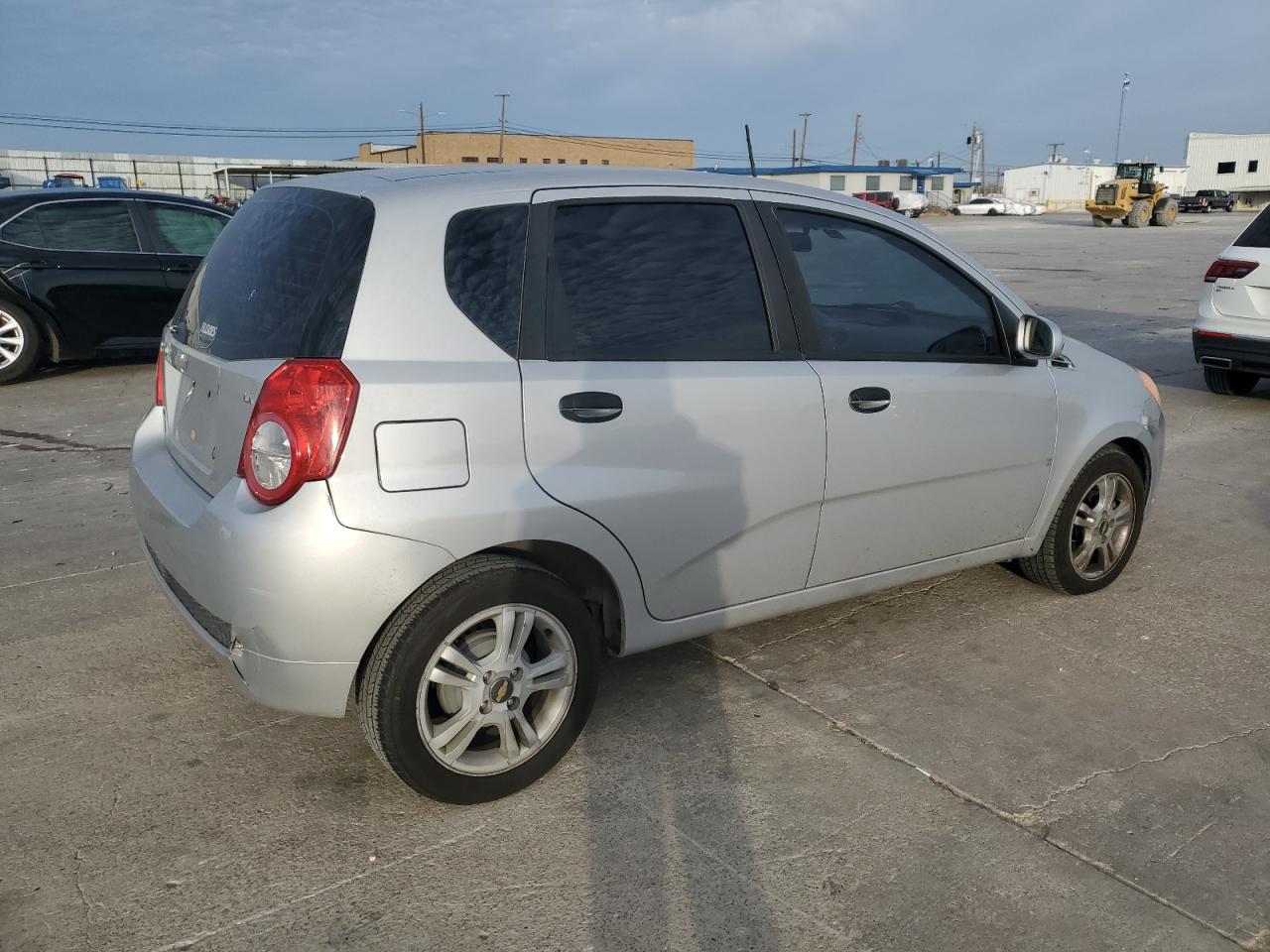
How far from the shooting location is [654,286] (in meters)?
3.28

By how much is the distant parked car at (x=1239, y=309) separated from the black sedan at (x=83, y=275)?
8.63 m

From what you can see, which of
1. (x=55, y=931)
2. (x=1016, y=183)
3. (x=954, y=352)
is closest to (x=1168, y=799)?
(x=954, y=352)

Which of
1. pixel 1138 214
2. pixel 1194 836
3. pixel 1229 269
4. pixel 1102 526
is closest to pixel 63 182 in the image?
pixel 1229 269

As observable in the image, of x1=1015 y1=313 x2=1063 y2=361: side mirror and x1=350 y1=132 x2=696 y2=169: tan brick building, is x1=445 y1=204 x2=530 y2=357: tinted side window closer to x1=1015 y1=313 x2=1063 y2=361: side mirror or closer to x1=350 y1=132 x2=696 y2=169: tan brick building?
x1=1015 y1=313 x2=1063 y2=361: side mirror

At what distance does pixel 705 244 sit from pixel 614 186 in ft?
1.15

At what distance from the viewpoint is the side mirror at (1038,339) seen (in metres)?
3.98

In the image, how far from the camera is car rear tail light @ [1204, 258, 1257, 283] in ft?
27.0

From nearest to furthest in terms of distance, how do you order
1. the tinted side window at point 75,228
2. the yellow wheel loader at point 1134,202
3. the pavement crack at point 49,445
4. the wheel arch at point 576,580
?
the wheel arch at point 576,580 → the pavement crack at point 49,445 → the tinted side window at point 75,228 → the yellow wheel loader at point 1134,202

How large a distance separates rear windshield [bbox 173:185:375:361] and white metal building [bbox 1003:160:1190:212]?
94.3 metres

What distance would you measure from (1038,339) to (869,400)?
842 millimetres

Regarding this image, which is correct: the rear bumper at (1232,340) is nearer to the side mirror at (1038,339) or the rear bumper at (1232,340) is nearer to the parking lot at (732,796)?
the parking lot at (732,796)

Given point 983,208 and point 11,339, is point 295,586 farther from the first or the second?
point 983,208

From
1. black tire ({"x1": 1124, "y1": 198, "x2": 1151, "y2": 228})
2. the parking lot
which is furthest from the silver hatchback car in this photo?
black tire ({"x1": 1124, "y1": 198, "x2": 1151, "y2": 228})

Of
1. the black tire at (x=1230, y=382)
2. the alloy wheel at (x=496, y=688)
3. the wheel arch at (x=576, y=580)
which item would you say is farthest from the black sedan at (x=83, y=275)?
the black tire at (x=1230, y=382)
